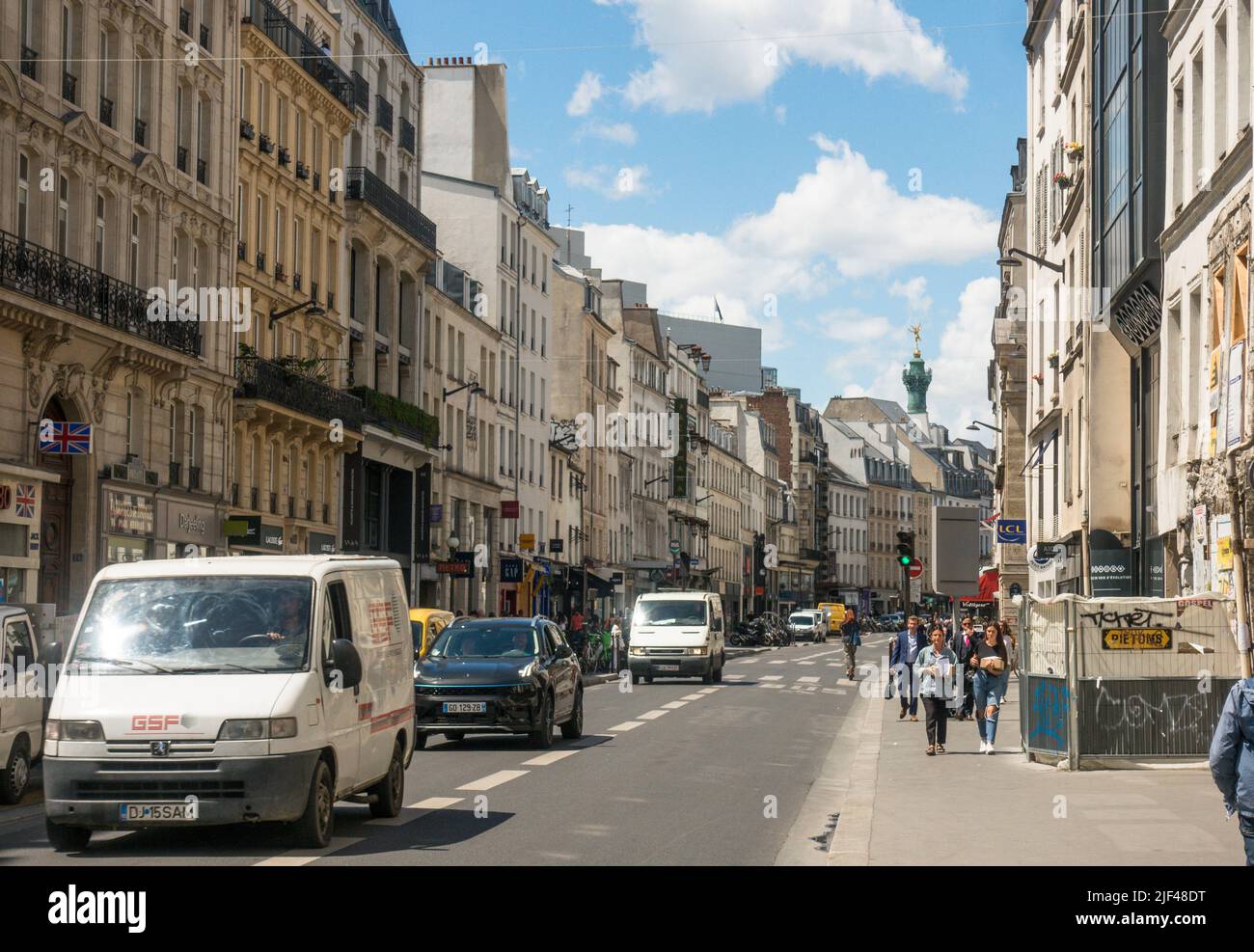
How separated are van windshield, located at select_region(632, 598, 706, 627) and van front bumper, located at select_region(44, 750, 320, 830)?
32749mm

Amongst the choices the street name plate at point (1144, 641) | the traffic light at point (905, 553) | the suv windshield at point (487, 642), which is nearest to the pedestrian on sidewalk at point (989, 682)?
the street name plate at point (1144, 641)

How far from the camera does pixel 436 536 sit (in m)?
61.9

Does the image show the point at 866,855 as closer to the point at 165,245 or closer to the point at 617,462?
the point at 165,245

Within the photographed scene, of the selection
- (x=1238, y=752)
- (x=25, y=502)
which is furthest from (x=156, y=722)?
(x=25, y=502)

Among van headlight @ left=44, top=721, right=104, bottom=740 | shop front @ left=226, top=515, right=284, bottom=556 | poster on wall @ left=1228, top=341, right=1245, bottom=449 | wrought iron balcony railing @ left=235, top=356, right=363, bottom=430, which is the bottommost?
van headlight @ left=44, top=721, right=104, bottom=740

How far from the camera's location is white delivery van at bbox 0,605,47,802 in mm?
16109

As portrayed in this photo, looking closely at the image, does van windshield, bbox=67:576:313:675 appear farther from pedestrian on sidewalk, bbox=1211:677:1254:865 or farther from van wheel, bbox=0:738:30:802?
pedestrian on sidewalk, bbox=1211:677:1254:865

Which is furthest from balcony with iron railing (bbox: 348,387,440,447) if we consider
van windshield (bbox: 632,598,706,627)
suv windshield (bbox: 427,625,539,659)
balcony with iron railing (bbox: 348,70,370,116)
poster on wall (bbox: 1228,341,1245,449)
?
poster on wall (bbox: 1228,341,1245,449)

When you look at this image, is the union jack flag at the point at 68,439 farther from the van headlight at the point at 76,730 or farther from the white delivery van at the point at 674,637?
the van headlight at the point at 76,730

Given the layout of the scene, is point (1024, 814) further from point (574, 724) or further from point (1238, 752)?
point (574, 724)

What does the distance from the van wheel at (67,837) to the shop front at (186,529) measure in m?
24.5

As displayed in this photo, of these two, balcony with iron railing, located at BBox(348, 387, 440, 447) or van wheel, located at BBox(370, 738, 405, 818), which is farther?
balcony with iron railing, located at BBox(348, 387, 440, 447)

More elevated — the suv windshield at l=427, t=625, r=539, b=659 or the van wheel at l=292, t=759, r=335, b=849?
the suv windshield at l=427, t=625, r=539, b=659

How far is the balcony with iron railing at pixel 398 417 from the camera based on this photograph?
53219 millimetres
